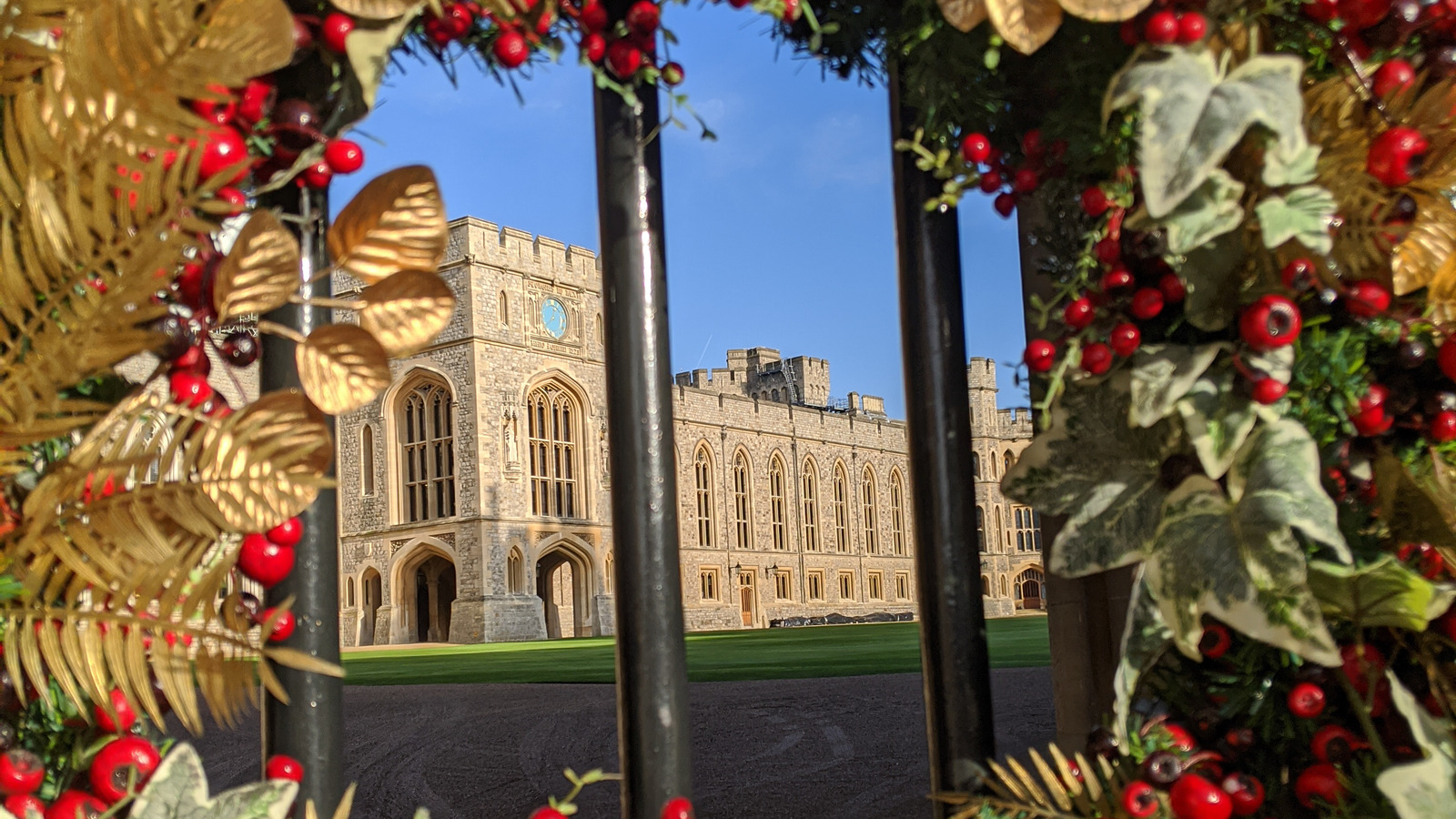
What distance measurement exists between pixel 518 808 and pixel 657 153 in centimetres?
216

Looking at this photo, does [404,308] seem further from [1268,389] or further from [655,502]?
[1268,389]

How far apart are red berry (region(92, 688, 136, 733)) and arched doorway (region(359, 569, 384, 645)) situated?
18.8 metres

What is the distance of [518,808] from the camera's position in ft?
8.93

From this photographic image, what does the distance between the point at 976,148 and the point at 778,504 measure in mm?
23642

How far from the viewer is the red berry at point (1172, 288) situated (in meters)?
0.72

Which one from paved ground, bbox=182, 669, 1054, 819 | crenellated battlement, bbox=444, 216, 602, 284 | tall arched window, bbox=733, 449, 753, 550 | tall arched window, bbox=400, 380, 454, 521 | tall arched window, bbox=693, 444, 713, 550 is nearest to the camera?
paved ground, bbox=182, 669, 1054, 819

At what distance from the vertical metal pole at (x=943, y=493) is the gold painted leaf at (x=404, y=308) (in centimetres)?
49

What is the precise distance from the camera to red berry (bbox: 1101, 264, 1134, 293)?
0.76 meters

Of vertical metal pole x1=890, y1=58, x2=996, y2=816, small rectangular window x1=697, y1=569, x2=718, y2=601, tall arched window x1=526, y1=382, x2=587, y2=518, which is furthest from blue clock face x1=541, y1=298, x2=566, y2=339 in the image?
vertical metal pole x1=890, y1=58, x2=996, y2=816

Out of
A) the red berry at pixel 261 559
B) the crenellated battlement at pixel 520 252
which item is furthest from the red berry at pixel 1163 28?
the crenellated battlement at pixel 520 252

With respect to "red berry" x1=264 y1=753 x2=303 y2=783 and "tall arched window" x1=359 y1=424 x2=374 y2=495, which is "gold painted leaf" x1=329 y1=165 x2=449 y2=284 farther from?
"tall arched window" x1=359 y1=424 x2=374 y2=495

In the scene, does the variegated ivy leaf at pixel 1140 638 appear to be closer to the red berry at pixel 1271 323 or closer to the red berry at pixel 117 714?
the red berry at pixel 1271 323

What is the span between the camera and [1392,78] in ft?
2.26

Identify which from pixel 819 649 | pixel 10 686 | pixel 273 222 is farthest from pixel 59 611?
pixel 819 649
